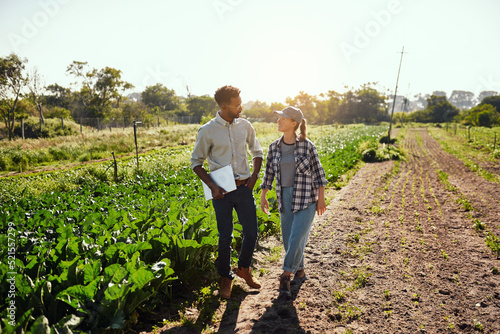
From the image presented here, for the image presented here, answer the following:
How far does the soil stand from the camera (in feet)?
9.07

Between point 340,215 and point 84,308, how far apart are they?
203 inches

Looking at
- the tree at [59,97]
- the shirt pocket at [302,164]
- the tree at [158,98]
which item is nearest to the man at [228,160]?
the shirt pocket at [302,164]

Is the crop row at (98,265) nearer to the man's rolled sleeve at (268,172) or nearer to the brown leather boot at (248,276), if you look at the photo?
the brown leather boot at (248,276)

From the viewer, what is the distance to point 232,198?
2.83 meters

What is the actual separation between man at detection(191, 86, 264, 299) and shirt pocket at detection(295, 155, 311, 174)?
15.0 inches

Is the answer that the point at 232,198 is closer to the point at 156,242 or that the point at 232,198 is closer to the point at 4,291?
the point at 156,242

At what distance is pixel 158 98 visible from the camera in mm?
59281

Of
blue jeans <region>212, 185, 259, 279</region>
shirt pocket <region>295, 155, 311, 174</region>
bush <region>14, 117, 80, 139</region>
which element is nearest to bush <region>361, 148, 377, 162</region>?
shirt pocket <region>295, 155, 311, 174</region>

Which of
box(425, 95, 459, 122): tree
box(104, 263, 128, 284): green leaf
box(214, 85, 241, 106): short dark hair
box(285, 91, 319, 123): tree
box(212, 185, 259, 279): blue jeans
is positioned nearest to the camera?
box(104, 263, 128, 284): green leaf

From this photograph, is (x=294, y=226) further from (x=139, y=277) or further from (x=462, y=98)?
(x=462, y=98)

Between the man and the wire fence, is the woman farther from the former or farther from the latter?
the wire fence

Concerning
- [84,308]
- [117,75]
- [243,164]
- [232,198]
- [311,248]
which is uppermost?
[117,75]

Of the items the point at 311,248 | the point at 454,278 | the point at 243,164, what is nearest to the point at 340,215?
the point at 311,248

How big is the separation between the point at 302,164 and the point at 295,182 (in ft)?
0.63
